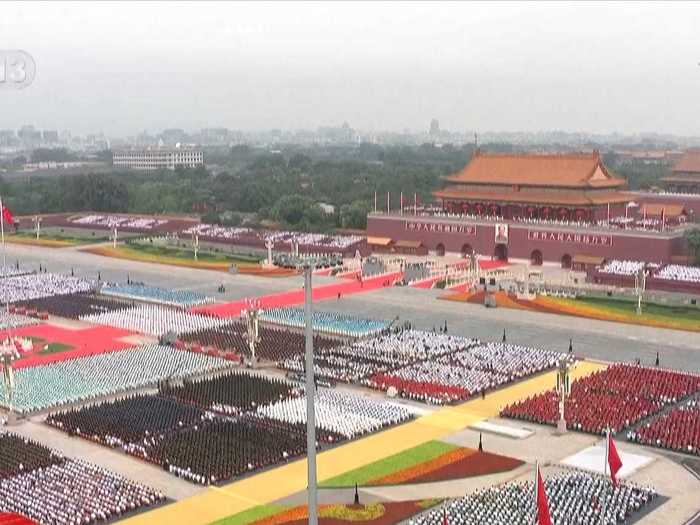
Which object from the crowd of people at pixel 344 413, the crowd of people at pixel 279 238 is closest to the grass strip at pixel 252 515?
the crowd of people at pixel 344 413

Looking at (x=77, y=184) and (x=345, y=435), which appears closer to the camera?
(x=345, y=435)

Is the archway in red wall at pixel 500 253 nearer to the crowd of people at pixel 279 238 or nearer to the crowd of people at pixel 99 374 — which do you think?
the crowd of people at pixel 279 238

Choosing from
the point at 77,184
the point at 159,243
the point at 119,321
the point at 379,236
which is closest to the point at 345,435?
the point at 119,321

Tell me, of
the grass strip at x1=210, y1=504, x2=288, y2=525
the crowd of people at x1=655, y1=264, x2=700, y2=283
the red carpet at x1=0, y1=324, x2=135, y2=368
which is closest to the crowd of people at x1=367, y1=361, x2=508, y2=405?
the grass strip at x1=210, y1=504, x2=288, y2=525

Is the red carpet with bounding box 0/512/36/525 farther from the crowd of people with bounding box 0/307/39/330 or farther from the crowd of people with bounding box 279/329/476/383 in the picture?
the crowd of people with bounding box 0/307/39/330

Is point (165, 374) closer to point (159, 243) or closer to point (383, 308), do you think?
point (383, 308)

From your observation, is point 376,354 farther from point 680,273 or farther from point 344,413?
point 680,273

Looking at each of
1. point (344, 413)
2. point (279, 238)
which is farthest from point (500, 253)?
point (344, 413)
